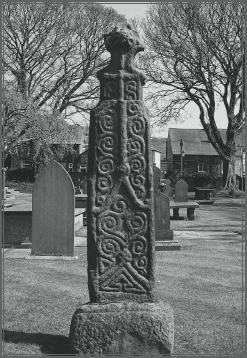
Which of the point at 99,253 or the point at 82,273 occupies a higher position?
the point at 99,253

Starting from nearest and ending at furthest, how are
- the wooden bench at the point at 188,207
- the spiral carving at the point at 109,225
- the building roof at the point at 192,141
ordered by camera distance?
the spiral carving at the point at 109,225, the wooden bench at the point at 188,207, the building roof at the point at 192,141

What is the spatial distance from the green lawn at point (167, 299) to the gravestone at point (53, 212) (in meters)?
0.38

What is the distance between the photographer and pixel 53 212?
8773 mm

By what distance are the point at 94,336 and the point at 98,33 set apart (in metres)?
33.3

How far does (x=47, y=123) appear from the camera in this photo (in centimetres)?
2975

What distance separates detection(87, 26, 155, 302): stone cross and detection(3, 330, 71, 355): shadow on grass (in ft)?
2.02

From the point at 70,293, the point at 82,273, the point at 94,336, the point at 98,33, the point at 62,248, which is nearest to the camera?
the point at 94,336

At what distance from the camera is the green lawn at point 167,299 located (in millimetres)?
4473

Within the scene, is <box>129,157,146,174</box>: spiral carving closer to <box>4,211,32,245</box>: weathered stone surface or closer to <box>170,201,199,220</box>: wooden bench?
<box>4,211,32,245</box>: weathered stone surface

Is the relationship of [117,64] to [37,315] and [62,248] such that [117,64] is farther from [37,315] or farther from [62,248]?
[62,248]

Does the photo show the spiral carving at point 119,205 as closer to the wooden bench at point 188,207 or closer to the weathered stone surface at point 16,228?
the weathered stone surface at point 16,228

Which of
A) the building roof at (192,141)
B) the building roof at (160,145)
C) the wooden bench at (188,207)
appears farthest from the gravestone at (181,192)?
the building roof at (160,145)

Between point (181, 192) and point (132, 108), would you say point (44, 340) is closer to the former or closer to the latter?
point (132, 108)

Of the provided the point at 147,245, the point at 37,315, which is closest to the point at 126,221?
the point at 147,245
